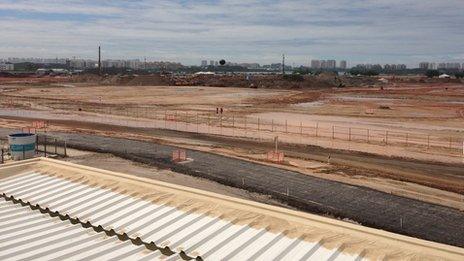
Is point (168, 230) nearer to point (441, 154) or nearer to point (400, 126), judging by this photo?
point (441, 154)

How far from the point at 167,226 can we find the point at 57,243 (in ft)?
7.61

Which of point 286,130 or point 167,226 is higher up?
point 167,226

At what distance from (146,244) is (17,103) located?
215 ft

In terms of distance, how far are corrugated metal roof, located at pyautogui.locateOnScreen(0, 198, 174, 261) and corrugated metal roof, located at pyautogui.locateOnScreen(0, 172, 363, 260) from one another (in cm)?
43

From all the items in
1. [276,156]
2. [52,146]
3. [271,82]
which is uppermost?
[271,82]

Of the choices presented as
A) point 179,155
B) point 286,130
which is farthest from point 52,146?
point 286,130

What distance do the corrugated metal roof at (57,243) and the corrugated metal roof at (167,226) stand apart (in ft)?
1.40

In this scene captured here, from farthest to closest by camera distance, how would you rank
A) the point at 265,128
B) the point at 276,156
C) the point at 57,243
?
the point at 265,128 → the point at 276,156 → the point at 57,243

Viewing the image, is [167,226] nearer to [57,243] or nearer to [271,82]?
[57,243]

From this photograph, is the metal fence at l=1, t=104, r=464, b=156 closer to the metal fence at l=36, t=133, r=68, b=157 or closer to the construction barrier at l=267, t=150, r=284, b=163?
the construction barrier at l=267, t=150, r=284, b=163

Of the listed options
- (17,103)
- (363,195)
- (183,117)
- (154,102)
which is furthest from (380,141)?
(17,103)

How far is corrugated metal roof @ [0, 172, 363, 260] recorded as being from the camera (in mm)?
9123

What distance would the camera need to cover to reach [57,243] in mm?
9102

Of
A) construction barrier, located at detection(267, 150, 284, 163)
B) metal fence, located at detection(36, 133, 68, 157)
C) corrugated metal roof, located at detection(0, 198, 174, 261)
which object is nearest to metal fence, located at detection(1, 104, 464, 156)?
construction barrier, located at detection(267, 150, 284, 163)
